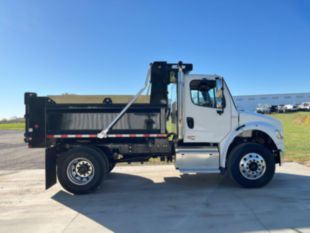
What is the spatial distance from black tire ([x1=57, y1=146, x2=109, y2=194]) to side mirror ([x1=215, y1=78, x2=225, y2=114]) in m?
3.08

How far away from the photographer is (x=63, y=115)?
6.61 metres

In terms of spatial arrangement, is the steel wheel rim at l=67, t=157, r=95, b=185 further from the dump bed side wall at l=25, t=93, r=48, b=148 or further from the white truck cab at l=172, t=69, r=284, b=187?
the white truck cab at l=172, t=69, r=284, b=187

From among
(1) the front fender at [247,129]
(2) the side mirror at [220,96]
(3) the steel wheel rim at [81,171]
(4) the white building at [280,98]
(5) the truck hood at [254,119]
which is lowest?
(3) the steel wheel rim at [81,171]

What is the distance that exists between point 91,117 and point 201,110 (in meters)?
2.68

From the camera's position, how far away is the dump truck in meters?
6.58

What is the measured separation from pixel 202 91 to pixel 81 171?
3.51m

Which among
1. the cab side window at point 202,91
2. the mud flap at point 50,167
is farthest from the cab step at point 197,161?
the mud flap at point 50,167

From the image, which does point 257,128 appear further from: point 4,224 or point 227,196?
point 4,224

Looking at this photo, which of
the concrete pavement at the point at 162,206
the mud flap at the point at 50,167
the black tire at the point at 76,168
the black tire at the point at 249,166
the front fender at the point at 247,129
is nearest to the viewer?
the concrete pavement at the point at 162,206

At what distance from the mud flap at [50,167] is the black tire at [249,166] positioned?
13.8ft

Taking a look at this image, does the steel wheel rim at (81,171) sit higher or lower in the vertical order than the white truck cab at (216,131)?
lower

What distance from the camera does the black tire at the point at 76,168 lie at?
21.4 feet

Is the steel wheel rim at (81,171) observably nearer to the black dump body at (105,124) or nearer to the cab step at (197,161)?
the black dump body at (105,124)

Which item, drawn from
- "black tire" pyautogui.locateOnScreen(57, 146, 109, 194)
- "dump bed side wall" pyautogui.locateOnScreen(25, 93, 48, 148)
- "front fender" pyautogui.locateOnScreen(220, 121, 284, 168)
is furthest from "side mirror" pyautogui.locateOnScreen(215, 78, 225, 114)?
"dump bed side wall" pyautogui.locateOnScreen(25, 93, 48, 148)
